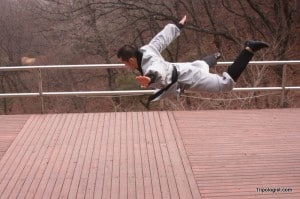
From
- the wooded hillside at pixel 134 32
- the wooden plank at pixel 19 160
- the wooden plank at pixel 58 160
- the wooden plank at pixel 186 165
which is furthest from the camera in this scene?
the wooded hillside at pixel 134 32

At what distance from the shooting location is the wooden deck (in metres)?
4.98

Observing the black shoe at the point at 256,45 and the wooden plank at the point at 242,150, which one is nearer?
the black shoe at the point at 256,45

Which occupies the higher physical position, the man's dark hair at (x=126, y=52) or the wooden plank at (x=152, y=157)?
the man's dark hair at (x=126, y=52)

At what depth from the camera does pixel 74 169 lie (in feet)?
18.2

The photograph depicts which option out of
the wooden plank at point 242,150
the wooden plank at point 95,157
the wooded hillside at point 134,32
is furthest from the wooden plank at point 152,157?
the wooded hillside at point 134,32

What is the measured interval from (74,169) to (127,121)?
2040mm

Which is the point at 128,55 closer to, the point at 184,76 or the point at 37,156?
the point at 184,76

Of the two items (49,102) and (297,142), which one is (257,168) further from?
(49,102)

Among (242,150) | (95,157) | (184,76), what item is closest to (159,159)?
(95,157)

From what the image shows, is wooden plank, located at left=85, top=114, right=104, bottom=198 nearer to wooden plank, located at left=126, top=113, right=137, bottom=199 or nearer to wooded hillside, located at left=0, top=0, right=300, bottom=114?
wooden plank, located at left=126, top=113, right=137, bottom=199

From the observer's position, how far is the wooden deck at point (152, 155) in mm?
4979

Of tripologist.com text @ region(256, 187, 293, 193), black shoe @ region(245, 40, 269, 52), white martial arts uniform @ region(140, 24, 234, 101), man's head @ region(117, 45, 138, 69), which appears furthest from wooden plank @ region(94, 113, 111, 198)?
black shoe @ region(245, 40, 269, 52)

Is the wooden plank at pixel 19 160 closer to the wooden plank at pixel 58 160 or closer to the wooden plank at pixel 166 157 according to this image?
the wooden plank at pixel 58 160

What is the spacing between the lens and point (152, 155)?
5.96m
